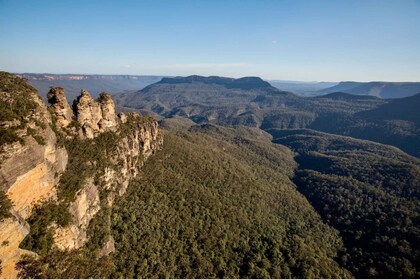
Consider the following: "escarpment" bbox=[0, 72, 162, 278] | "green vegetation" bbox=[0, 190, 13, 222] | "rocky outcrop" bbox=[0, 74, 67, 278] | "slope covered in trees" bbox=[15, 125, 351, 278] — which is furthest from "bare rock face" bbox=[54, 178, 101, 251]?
"green vegetation" bbox=[0, 190, 13, 222]

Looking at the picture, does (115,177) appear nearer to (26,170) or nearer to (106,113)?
(106,113)

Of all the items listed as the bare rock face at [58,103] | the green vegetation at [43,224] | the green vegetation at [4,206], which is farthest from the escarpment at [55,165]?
the green vegetation at [4,206]

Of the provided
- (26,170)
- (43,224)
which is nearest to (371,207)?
(43,224)

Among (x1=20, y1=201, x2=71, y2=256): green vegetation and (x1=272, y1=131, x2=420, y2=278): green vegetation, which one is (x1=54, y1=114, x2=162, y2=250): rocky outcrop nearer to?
(x1=20, y1=201, x2=71, y2=256): green vegetation

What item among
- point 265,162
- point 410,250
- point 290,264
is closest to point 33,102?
point 290,264

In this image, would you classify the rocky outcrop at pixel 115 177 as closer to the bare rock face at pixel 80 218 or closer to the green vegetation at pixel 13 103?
the bare rock face at pixel 80 218

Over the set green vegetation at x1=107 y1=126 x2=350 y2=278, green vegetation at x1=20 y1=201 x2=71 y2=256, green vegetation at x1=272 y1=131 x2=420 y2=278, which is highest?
green vegetation at x1=20 y1=201 x2=71 y2=256

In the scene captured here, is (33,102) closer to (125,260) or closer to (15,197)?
(15,197)
